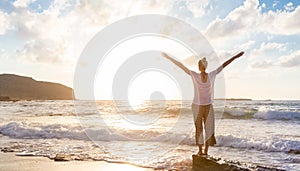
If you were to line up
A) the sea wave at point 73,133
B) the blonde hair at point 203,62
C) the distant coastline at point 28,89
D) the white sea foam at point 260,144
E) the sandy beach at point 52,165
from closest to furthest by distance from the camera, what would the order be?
1. the blonde hair at point 203,62
2. the sandy beach at point 52,165
3. the white sea foam at point 260,144
4. the sea wave at point 73,133
5. the distant coastline at point 28,89

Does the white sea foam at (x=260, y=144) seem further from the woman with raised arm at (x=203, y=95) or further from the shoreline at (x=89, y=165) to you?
the woman with raised arm at (x=203, y=95)

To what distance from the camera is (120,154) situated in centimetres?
1029

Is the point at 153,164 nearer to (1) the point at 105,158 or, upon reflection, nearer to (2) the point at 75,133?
(1) the point at 105,158

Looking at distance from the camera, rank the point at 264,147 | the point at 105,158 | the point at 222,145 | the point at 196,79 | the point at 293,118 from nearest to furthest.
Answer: the point at 196,79 → the point at 105,158 → the point at 264,147 → the point at 222,145 → the point at 293,118

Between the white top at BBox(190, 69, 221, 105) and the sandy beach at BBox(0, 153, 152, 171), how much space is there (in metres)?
2.19

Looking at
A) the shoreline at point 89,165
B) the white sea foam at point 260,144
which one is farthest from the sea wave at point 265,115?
the shoreline at point 89,165

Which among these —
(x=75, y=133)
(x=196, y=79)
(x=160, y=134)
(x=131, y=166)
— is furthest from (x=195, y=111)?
(x=75, y=133)

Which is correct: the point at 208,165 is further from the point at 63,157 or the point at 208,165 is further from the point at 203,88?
the point at 63,157

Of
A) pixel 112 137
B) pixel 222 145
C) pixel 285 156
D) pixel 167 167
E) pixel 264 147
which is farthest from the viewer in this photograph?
pixel 112 137

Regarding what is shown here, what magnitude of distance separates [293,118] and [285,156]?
1842cm

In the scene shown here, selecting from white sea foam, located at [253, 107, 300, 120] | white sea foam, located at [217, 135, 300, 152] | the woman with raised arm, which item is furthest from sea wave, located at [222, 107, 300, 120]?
the woman with raised arm

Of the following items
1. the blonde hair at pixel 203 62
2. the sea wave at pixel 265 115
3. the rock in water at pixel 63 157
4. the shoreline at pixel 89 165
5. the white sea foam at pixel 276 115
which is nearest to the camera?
the shoreline at pixel 89 165

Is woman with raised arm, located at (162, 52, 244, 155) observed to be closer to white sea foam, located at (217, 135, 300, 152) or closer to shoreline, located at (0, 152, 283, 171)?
shoreline, located at (0, 152, 283, 171)

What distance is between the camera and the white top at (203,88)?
23.7 ft
